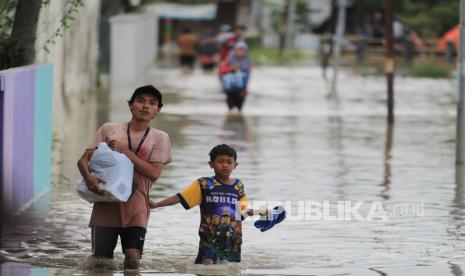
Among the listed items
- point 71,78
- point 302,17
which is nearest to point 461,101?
point 71,78

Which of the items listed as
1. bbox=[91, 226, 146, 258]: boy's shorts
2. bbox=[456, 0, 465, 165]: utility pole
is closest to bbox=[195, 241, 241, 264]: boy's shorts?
bbox=[91, 226, 146, 258]: boy's shorts

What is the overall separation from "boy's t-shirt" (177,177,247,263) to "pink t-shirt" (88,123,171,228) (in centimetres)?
27

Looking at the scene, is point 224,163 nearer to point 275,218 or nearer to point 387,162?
point 275,218

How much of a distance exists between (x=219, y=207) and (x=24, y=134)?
3464 millimetres

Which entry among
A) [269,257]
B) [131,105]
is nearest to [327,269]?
[269,257]

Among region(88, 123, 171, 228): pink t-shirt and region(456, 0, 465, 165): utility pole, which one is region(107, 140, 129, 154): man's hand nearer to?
region(88, 123, 171, 228): pink t-shirt

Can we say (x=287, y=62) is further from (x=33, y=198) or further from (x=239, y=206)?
(x=239, y=206)

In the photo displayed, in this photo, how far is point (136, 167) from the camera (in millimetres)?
Answer: 10070

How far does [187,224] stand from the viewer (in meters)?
12.9

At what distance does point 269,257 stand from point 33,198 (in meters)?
3.55

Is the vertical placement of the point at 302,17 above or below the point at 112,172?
above

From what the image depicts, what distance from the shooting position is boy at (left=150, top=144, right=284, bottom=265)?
400 inches

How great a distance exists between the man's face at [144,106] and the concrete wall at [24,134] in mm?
2016

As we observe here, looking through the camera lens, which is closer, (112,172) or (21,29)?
(112,172)
